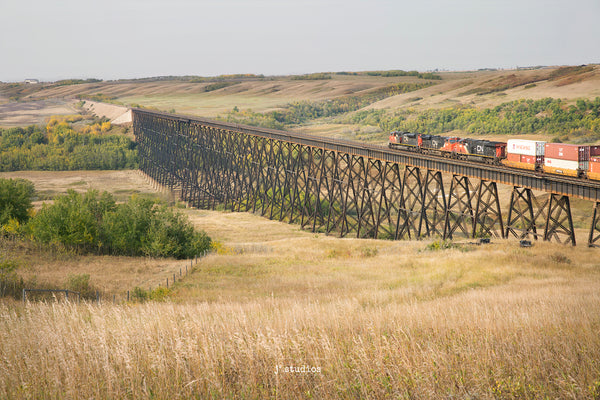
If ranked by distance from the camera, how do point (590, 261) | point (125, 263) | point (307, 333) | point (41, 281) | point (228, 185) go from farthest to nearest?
point (228, 185)
point (125, 263)
point (590, 261)
point (41, 281)
point (307, 333)

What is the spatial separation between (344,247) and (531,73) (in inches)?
4023

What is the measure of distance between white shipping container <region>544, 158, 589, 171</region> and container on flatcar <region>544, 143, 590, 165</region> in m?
0.15

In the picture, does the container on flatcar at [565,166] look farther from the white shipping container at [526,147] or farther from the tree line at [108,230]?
the tree line at [108,230]

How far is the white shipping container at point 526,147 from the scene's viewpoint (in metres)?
25.9

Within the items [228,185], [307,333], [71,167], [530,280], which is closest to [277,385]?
[307,333]

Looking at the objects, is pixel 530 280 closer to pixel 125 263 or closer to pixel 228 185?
pixel 125 263

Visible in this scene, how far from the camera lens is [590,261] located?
846 inches

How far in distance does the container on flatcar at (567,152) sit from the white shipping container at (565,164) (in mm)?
147

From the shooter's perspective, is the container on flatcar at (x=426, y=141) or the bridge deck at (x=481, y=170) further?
the container on flatcar at (x=426, y=141)

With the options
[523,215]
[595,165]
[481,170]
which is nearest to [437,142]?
[481,170]

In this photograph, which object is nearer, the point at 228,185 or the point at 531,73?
the point at 228,185

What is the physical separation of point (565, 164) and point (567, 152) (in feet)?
2.00

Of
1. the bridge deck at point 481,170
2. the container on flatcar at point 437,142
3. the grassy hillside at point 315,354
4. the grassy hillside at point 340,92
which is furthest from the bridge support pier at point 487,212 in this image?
the grassy hillside at point 340,92

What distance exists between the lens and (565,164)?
961 inches
